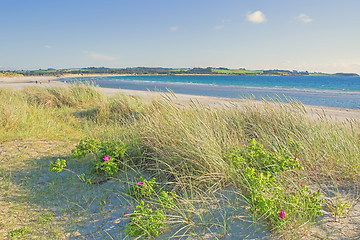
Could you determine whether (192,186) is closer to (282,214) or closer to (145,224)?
(145,224)

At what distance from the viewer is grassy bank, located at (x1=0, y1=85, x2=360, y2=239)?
225 centimetres

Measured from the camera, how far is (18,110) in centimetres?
582

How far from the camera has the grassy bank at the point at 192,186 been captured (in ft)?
7.39

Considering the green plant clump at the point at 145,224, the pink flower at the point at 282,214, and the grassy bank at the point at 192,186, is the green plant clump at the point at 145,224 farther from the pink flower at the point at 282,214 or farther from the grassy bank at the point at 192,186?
the pink flower at the point at 282,214

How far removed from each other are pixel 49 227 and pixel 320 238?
253cm

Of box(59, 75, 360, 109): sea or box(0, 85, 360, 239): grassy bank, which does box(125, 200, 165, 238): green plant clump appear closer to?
box(0, 85, 360, 239): grassy bank

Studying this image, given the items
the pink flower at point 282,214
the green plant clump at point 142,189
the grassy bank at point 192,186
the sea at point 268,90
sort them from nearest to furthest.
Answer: the pink flower at point 282,214 → the grassy bank at point 192,186 → the green plant clump at point 142,189 → the sea at point 268,90

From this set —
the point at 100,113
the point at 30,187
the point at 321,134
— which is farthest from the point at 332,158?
the point at 100,113

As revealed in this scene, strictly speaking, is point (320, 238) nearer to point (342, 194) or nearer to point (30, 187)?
point (342, 194)

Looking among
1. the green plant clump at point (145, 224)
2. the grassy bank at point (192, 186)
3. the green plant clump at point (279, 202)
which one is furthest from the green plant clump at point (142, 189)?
the green plant clump at point (279, 202)

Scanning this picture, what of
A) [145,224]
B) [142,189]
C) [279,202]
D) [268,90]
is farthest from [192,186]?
[268,90]

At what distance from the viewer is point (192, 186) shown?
2.88 meters

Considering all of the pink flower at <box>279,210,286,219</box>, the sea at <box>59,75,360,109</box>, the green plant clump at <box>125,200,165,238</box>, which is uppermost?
the sea at <box>59,75,360,109</box>

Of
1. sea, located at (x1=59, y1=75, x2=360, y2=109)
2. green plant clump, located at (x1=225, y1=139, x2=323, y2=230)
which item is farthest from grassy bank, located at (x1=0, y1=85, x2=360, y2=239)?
sea, located at (x1=59, y1=75, x2=360, y2=109)
